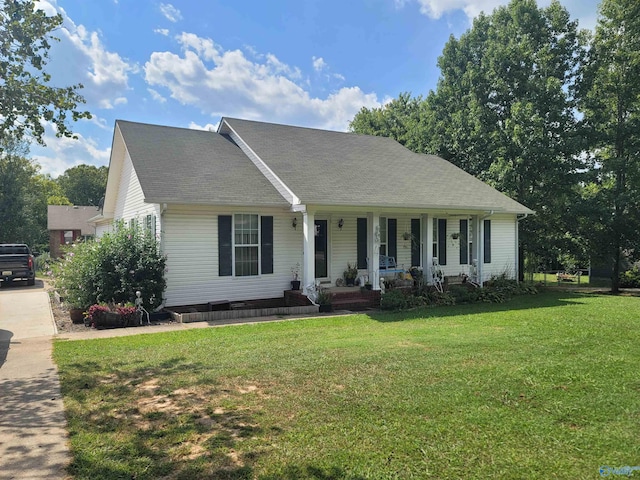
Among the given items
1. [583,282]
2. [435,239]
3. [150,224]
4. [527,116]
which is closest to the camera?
[150,224]

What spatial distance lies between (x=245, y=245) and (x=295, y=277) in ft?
6.16

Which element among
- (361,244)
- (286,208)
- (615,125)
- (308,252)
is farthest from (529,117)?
(308,252)

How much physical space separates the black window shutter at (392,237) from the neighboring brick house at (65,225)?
1161 inches

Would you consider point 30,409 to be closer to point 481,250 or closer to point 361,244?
point 361,244

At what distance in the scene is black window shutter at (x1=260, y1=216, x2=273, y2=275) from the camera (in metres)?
12.6

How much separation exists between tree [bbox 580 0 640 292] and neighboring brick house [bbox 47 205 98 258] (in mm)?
35270

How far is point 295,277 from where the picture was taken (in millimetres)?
13234

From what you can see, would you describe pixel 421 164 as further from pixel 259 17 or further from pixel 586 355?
pixel 586 355

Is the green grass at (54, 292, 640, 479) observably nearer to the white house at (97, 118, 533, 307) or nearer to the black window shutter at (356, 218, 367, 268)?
the white house at (97, 118, 533, 307)

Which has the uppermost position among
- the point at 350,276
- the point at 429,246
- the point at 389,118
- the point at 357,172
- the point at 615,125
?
the point at 389,118

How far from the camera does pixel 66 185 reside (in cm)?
6366

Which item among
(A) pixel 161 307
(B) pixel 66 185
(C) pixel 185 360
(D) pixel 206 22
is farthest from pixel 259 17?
(B) pixel 66 185

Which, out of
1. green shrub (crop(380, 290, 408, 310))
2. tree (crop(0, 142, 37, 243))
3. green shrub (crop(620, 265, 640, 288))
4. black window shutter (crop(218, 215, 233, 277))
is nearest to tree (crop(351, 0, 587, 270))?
green shrub (crop(620, 265, 640, 288))

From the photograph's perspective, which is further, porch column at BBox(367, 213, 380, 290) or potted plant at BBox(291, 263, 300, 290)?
porch column at BBox(367, 213, 380, 290)
